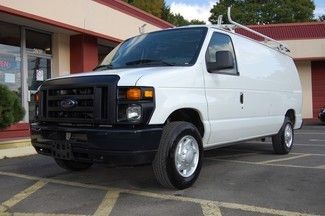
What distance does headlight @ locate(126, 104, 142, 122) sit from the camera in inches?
235

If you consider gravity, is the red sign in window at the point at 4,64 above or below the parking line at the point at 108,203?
above

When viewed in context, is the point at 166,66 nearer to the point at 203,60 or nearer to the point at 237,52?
the point at 203,60

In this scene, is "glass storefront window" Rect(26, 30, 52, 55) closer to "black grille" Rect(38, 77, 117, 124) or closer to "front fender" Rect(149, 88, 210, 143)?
"black grille" Rect(38, 77, 117, 124)

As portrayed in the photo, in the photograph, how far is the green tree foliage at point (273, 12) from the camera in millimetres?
56500

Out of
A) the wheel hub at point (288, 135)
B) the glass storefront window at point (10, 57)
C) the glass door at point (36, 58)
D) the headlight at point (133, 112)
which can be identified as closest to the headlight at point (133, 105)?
the headlight at point (133, 112)

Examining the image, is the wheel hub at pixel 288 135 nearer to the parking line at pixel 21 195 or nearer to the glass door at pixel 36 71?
the parking line at pixel 21 195

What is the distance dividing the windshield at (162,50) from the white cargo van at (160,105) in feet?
0.05

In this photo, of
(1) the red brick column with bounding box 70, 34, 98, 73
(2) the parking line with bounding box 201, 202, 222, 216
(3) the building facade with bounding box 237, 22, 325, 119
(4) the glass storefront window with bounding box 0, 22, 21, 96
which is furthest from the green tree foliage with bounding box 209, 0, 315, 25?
(2) the parking line with bounding box 201, 202, 222, 216

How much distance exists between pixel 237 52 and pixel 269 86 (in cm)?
139

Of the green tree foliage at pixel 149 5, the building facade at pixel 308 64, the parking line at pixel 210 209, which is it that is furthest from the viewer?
the green tree foliage at pixel 149 5

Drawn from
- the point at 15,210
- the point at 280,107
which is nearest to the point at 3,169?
the point at 15,210

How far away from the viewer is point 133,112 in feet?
19.6

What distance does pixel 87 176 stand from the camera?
308 inches

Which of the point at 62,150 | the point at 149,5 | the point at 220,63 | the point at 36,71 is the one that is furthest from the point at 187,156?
the point at 149,5
